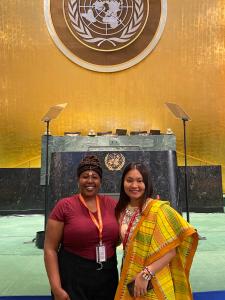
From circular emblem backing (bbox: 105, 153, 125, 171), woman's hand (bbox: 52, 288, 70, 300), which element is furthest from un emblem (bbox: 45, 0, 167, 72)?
woman's hand (bbox: 52, 288, 70, 300)

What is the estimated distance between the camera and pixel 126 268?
1688mm

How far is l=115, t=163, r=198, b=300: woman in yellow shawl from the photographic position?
1.65m

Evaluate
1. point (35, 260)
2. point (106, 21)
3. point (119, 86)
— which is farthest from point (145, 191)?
point (106, 21)

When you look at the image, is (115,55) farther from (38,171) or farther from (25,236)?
(25,236)

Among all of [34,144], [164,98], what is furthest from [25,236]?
[164,98]

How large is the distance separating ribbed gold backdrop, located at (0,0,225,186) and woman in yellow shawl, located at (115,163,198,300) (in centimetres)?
600

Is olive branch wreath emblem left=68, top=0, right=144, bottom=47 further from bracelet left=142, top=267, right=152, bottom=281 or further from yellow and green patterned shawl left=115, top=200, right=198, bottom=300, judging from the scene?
bracelet left=142, top=267, right=152, bottom=281

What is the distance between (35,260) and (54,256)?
2.16m

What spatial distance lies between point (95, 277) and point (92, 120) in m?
6.18

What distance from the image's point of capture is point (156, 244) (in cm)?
166

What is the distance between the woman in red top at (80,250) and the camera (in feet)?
5.51

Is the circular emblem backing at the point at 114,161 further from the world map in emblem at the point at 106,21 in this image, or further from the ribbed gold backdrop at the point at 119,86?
the world map in emblem at the point at 106,21

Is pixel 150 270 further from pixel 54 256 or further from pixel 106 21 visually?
pixel 106 21

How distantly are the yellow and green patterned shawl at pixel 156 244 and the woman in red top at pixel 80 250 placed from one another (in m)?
0.09
